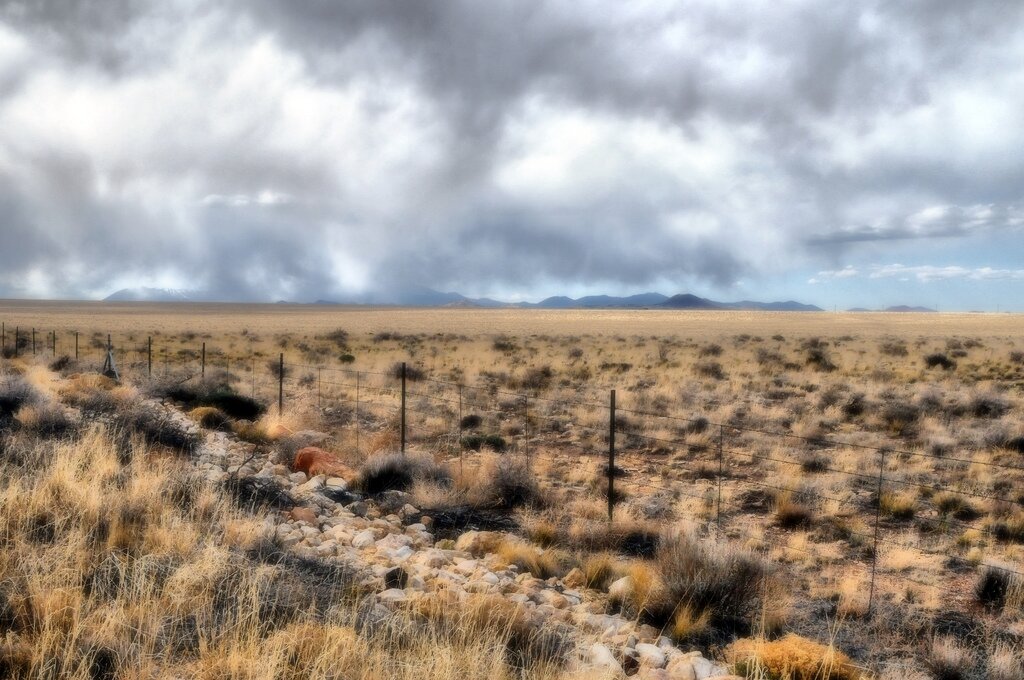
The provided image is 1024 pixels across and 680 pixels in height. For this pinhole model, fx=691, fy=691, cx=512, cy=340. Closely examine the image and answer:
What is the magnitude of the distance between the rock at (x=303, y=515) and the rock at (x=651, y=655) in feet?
15.5

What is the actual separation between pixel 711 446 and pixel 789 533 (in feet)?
19.1

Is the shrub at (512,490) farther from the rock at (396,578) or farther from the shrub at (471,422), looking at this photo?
the shrub at (471,422)

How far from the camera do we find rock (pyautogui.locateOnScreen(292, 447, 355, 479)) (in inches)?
491

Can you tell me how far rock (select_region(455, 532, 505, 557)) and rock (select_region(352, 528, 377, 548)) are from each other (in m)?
1.12

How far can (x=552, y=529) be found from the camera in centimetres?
976

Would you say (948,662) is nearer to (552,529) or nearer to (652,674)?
(652,674)

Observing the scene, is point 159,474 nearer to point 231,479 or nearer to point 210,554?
point 231,479

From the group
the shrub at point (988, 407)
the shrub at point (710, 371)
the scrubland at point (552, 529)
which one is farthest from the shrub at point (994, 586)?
the shrub at point (710, 371)

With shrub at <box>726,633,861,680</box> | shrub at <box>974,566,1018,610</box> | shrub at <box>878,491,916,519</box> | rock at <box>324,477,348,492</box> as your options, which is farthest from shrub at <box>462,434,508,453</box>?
shrub at <box>726,633,861,680</box>

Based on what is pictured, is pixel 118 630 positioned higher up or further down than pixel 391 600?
higher up

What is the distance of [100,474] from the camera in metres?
7.87

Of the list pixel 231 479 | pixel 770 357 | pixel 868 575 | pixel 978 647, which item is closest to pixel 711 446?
pixel 868 575

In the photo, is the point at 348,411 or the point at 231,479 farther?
the point at 348,411

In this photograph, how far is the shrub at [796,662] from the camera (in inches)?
225
